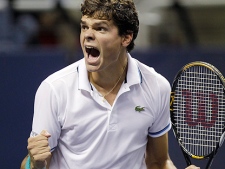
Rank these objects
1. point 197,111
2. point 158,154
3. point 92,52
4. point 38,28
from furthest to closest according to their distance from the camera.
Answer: point 38,28 → point 197,111 → point 158,154 → point 92,52

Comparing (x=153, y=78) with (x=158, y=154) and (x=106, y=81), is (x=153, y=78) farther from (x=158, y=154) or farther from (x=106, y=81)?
(x=158, y=154)

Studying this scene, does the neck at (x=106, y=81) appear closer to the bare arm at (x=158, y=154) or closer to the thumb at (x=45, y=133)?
the bare arm at (x=158, y=154)

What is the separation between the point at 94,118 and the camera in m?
4.57

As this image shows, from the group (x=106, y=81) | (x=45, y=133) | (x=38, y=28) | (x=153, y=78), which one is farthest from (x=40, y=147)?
(x=38, y=28)

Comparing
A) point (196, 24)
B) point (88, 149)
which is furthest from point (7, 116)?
point (196, 24)

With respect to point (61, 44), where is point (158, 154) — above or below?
above

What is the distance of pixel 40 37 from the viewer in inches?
347

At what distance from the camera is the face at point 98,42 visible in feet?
14.6

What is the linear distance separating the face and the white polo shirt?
0.43 feet

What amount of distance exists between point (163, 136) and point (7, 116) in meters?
2.46

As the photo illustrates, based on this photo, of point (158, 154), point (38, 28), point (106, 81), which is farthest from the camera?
point (38, 28)

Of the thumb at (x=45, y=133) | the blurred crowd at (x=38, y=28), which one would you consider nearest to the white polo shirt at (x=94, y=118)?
the thumb at (x=45, y=133)

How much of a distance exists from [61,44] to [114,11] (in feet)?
14.6

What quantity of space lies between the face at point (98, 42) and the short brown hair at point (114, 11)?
0.03m
